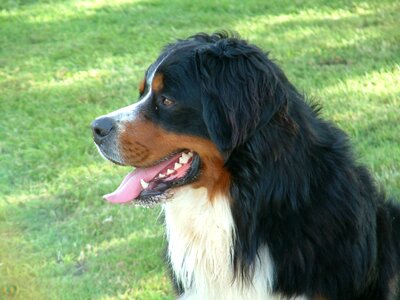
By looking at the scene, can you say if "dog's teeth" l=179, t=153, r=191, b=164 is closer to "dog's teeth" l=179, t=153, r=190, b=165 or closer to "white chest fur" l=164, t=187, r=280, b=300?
"dog's teeth" l=179, t=153, r=190, b=165

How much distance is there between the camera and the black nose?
380cm

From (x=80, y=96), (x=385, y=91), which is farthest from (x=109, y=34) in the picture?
(x=385, y=91)

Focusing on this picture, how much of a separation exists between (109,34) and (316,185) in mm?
7572

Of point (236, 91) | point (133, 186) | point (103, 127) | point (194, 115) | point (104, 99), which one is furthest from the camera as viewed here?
point (104, 99)

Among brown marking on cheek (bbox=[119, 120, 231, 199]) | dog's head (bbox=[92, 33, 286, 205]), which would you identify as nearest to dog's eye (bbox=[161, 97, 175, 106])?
dog's head (bbox=[92, 33, 286, 205])

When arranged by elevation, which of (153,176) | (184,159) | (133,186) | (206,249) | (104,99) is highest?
(184,159)

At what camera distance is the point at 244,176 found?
11.9ft

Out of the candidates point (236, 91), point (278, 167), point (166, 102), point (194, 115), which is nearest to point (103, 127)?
point (166, 102)

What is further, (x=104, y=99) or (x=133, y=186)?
(x=104, y=99)

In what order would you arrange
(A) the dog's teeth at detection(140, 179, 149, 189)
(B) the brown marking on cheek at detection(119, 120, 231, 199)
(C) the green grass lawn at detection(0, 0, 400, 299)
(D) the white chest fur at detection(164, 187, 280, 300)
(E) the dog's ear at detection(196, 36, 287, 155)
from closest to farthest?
(E) the dog's ear at detection(196, 36, 287, 155), (B) the brown marking on cheek at detection(119, 120, 231, 199), (D) the white chest fur at detection(164, 187, 280, 300), (A) the dog's teeth at detection(140, 179, 149, 189), (C) the green grass lawn at detection(0, 0, 400, 299)

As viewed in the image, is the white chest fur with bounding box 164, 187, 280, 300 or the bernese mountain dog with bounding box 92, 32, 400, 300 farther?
the white chest fur with bounding box 164, 187, 280, 300

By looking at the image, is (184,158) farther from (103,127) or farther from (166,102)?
(103,127)

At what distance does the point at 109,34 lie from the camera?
1090 centimetres

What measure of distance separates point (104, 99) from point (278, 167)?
203 inches
